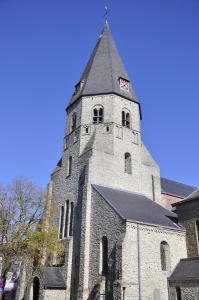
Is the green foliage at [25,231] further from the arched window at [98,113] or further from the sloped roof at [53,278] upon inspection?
the arched window at [98,113]

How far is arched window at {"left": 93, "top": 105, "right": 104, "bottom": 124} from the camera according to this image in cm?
3203

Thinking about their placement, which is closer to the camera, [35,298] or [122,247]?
[122,247]

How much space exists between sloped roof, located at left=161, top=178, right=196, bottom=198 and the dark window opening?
1064 centimetres

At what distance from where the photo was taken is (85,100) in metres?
32.8

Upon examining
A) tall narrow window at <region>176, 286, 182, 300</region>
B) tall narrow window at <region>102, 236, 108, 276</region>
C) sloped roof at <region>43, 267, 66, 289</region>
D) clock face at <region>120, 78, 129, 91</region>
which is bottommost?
tall narrow window at <region>176, 286, 182, 300</region>

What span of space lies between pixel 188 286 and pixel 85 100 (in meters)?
20.4

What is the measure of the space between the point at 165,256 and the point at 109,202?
5.67m

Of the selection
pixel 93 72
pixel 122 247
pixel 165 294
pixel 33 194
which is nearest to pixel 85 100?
pixel 93 72

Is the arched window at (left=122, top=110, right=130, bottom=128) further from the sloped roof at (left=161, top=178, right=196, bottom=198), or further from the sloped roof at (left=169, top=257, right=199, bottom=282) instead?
the sloped roof at (left=169, top=257, right=199, bottom=282)

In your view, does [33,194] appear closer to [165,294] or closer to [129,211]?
[129,211]

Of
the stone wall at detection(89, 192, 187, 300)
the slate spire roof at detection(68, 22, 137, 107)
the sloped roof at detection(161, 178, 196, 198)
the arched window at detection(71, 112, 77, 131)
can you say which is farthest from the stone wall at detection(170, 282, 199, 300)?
the slate spire roof at detection(68, 22, 137, 107)

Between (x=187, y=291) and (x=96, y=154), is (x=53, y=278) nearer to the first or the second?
(x=187, y=291)

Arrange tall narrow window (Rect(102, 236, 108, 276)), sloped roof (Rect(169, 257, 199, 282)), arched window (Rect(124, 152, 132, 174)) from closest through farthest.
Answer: sloped roof (Rect(169, 257, 199, 282)) < tall narrow window (Rect(102, 236, 108, 276)) < arched window (Rect(124, 152, 132, 174))

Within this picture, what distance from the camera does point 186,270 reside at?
2136 centimetres
